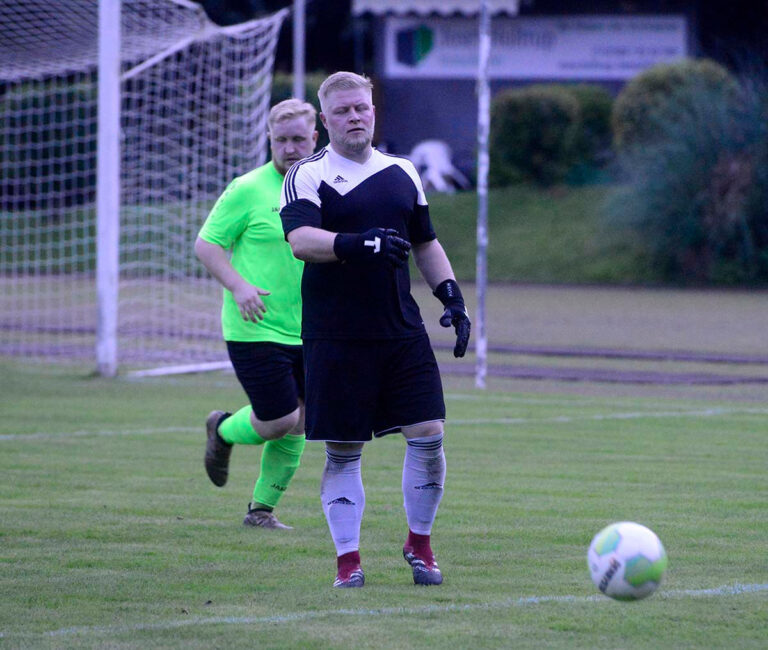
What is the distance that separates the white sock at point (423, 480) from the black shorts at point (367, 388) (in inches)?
5.0

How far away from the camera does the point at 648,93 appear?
34.2m

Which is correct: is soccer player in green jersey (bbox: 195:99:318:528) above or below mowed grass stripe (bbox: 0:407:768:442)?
above

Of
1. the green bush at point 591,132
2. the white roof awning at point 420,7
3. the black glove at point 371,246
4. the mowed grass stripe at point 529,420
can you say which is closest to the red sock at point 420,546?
the black glove at point 371,246

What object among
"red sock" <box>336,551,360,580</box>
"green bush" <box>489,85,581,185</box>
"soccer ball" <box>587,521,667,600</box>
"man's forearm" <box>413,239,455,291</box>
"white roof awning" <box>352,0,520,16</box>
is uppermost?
"white roof awning" <box>352,0,520,16</box>

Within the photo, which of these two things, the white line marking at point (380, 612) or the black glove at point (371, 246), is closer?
the white line marking at point (380, 612)

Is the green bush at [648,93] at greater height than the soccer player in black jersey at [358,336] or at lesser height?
greater

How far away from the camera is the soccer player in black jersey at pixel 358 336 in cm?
577

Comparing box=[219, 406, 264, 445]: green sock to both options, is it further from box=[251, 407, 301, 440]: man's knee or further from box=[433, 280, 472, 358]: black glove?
box=[433, 280, 472, 358]: black glove

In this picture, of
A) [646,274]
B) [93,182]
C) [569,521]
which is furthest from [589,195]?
[569,521]

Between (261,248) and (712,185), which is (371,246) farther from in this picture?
(712,185)

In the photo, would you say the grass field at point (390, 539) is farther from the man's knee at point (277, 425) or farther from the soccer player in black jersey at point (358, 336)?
the man's knee at point (277, 425)

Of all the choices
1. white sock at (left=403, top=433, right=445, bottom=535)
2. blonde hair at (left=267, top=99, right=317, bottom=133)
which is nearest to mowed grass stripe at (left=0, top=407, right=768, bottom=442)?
blonde hair at (left=267, top=99, right=317, bottom=133)

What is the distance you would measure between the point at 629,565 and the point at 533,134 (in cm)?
3153

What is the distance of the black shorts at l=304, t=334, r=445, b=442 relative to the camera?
5789 mm
